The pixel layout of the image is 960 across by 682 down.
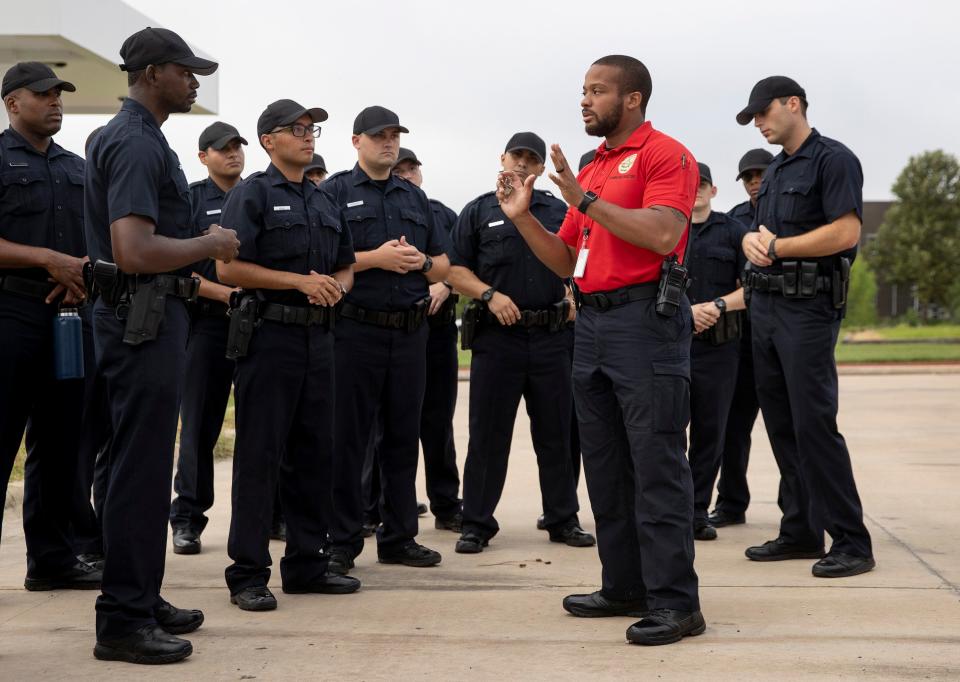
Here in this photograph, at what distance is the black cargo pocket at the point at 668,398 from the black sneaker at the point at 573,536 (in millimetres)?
2161

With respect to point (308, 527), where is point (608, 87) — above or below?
above

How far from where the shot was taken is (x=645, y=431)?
4.53 m

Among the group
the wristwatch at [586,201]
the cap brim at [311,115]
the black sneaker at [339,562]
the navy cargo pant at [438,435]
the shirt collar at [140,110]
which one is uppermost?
the cap brim at [311,115]

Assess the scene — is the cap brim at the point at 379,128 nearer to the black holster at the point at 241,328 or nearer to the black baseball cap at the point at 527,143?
the black baseball cap at the point at 527,143

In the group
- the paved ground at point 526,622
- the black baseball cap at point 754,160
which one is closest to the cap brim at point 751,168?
the black baseball cap at point 754,160

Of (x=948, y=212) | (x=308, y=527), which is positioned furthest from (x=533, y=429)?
(x=948, y=212)

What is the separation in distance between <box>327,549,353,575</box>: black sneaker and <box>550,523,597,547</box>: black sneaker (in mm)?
1366

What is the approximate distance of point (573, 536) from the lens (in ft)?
21.5

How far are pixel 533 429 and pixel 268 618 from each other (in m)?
2.41

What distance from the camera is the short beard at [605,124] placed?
466 centimetres

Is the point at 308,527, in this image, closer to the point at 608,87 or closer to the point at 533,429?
the point at 533,429

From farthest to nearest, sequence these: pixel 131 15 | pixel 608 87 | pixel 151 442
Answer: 1. pixel 131 15
2. pixel 608 87
3. pixel 151 442

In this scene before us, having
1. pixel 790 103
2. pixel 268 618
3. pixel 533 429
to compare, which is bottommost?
pixel 268 618

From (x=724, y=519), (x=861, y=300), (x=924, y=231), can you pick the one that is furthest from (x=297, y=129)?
(x=924, y=231)
